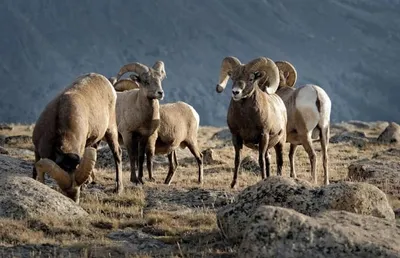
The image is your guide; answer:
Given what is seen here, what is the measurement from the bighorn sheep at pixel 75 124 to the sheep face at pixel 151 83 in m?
1.79

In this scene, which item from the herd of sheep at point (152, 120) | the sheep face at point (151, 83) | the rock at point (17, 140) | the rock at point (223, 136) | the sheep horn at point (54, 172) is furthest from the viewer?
the rock at point (223, 136)

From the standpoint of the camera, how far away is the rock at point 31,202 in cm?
1089

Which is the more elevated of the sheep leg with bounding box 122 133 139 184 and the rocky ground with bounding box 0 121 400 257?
the sheep leg with bounding box 122 133 139 184

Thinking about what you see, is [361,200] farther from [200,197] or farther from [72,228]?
[200,197]

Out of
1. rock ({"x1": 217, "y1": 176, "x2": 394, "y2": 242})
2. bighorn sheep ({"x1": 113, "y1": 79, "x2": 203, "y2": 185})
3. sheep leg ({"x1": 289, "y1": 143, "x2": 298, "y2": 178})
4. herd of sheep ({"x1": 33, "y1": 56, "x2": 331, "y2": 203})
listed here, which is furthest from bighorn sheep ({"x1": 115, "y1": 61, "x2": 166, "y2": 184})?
rock ({"x1": 217, "y1": 176, "x2": 394, "y2": 242})

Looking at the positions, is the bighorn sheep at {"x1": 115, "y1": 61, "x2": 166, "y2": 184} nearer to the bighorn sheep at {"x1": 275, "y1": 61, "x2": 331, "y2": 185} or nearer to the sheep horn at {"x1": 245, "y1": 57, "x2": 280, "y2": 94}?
the sheep horn at {"x1": 245, "y1": 57, "x2": 280, "y2": 94}

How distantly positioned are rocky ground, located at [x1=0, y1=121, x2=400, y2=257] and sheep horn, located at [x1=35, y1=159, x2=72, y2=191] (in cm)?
39

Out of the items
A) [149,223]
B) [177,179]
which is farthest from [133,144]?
[149,223]

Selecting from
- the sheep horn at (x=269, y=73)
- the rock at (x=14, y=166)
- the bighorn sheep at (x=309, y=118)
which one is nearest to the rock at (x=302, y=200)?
the sheep horn at (x=269, y=73)

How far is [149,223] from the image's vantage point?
37.0 ft

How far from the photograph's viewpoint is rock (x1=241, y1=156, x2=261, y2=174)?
21250 millimetres

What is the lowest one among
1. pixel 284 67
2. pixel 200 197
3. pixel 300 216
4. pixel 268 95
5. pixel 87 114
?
pixel 300 216

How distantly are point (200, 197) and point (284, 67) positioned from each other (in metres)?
7.85

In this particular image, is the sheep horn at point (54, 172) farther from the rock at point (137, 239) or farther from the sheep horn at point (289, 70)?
the sheep horn at point (289, 70)
